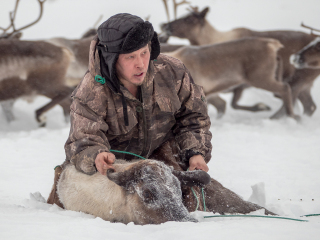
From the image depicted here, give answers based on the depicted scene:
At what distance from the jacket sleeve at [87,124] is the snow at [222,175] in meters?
0.35

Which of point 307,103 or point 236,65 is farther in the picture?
point 307,103

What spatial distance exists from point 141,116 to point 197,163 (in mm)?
498

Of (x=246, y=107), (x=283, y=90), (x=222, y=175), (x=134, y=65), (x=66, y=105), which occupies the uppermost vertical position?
(x=134, y=65)

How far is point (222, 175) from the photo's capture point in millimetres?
4293

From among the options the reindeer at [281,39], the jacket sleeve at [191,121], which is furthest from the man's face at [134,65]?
the reindeer at [281,39]

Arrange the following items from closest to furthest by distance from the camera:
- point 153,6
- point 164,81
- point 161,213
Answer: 1. point 161,213
2. point 164,81
3. point 153,6

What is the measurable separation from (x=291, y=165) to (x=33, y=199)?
10.1 feet

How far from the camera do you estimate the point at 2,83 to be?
265 inches

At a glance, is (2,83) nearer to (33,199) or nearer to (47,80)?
(47,80)

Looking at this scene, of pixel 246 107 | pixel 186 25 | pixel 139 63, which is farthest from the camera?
pixel 186 25

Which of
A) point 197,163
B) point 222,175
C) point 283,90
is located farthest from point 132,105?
point 283,90

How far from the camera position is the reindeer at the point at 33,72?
677 centimetres

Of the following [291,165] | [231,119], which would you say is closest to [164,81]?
[291,165]

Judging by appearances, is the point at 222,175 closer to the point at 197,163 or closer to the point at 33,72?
the point at 197,163
